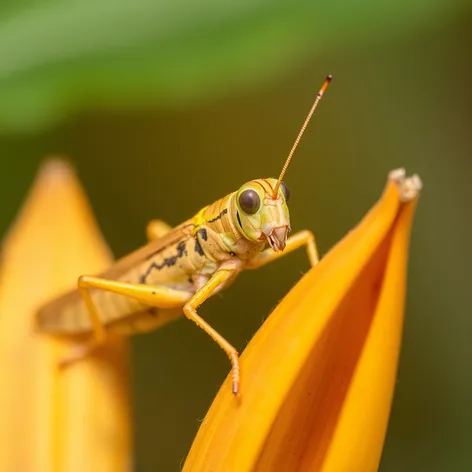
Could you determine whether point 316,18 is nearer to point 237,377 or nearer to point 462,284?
point 237,377

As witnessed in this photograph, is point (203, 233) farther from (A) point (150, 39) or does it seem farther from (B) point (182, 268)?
(A) point (150, 39)

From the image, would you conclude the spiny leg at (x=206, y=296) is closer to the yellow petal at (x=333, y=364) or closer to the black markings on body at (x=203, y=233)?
the black markings on body at (x=203, y=233)

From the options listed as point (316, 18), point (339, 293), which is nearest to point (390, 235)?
point (339, 293)

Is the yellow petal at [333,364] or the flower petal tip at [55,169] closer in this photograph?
the yellow petal at [333,364]

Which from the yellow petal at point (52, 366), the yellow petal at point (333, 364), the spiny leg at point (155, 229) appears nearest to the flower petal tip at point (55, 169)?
the yellow petal at point (52, 366)

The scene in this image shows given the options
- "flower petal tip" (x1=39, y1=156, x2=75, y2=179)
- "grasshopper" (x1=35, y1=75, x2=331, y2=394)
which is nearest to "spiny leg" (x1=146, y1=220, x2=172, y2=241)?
"grasshopper" (x1=35, y1=75, x2=331, y2=394)

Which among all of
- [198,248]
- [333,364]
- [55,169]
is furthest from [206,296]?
[333,364]

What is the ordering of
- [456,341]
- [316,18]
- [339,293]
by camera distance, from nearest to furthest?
[339,293] < [316,18] < [456,341]

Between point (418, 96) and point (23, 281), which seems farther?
point (418, 96)
